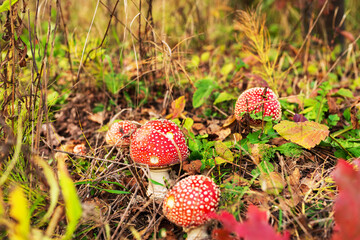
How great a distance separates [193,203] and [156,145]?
0.48 meters

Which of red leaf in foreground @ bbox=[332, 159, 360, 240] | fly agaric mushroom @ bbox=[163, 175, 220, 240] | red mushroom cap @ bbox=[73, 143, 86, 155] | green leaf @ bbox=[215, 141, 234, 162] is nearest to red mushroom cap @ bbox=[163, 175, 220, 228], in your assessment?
fly agaric mushroom @ bbox=[163, 175, 220, 240]

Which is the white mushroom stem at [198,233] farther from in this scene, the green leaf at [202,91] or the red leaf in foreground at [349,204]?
the green leaf at [202,91]

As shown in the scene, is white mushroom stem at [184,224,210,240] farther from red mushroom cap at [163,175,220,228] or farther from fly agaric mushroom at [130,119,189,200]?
fly agaric mushroom at [130,119,189,200]

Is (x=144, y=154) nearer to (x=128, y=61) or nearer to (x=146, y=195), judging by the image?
(x=146, y=195)

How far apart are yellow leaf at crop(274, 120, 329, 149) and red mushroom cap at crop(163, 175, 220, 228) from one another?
2.36 ft

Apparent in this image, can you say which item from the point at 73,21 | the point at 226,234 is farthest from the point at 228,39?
the point at 226,234

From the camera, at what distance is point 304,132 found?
6.81 feet

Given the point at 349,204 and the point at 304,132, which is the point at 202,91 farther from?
the point at 349,204

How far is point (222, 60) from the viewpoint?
179 inches

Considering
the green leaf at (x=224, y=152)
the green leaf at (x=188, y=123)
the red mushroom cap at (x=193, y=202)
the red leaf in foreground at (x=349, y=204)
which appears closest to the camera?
the red leaf in foreground at (x=349, y=204)

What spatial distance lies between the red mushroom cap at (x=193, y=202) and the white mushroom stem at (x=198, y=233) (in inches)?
3.0

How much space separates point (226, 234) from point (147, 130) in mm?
853

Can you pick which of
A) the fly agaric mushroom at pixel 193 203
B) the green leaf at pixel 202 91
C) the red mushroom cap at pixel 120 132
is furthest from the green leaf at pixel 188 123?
the fly agaric mushroom at pixel 193 203

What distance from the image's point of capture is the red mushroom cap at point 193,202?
1.63 meters
